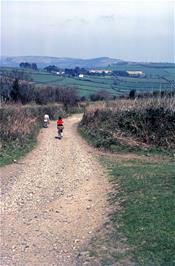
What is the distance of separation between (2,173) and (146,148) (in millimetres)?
6745

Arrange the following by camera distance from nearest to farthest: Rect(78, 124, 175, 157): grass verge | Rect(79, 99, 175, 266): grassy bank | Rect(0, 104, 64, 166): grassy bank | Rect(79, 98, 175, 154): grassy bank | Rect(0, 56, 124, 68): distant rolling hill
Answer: Rect(79, 99, 175, 266): grassy bank
Rect(0, 104, 64, 166): grassy bank
Rect(78, 124, 175, 157): grass verge
Rect(79, 98, 175, 154): grassy bank
Rect(0, 56, 124, 68): distant rolling hill

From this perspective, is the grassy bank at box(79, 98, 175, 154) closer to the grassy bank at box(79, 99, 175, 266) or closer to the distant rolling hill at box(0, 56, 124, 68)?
the grassy bank at box(79, 99, 175, 266)

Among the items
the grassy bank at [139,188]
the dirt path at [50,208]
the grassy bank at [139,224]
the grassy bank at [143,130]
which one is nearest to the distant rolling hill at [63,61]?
the grassy bank at [143,130]

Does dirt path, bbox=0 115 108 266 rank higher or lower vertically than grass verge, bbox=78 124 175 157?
lower

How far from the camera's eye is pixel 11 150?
56.2 ft

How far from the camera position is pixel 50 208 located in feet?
31.0

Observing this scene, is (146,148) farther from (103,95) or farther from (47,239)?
(103,95)

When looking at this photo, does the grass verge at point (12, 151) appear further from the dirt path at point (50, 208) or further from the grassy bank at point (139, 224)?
the grassy bank at point (139, 224)

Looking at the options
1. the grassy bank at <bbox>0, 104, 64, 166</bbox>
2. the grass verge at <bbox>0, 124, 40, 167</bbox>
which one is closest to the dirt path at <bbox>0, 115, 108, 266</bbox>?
the grass verge at <bbox>0, 124, 40, 167</bbox>

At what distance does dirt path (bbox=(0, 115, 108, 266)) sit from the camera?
23.1ft

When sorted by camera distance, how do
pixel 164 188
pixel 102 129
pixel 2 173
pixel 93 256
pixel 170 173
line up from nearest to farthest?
pixel 93 256, pixel 164 188, pixel 170 173, pixel 2 173, pixel 102 129

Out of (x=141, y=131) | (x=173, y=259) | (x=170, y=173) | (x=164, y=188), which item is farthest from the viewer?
(x=141, y=131)

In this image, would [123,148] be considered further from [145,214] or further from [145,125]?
[145,214]

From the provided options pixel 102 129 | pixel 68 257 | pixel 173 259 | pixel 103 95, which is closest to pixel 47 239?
pixel 68 257
